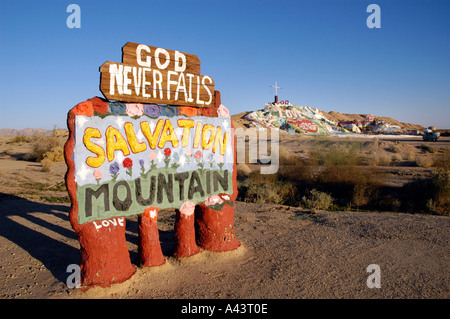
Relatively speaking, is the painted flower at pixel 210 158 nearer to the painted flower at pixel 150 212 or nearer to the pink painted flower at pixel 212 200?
the pink painted flower at pixel 212 200

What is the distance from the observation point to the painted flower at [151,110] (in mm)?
4338

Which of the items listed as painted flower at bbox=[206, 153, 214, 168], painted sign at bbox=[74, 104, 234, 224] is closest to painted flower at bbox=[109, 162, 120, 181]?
painted sign at bbox=[74, 104, 234, 224]

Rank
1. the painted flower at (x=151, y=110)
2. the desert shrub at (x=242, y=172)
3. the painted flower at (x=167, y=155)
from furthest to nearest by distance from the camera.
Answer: the desert shrub at (x=242, y=172) < the painted flower at (x=167, y=155) < the painted flower at (x=151, y=110)

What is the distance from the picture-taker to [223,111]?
17.1ft

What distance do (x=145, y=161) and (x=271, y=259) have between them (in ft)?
8.08

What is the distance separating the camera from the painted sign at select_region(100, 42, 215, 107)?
3.96m

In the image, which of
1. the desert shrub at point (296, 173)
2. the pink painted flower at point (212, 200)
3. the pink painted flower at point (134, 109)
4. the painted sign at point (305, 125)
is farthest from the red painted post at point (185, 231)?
the painted sign at point (305, 125)

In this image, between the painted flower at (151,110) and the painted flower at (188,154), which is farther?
the painted flower at (188,154)

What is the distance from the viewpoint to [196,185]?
16.0ft

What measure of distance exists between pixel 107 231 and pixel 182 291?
1.18 m

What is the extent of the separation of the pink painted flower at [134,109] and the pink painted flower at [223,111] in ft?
4.38

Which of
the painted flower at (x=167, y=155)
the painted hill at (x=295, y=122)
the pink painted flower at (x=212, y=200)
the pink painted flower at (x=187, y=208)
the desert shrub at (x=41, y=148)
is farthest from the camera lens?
the painted hill at (x=295, y=122)

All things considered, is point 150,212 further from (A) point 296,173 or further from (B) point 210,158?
(A) point 296,173

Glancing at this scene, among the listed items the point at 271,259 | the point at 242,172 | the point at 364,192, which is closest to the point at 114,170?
the point at 271,259
